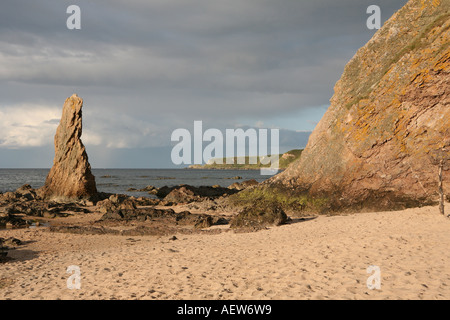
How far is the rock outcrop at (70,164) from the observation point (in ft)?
119

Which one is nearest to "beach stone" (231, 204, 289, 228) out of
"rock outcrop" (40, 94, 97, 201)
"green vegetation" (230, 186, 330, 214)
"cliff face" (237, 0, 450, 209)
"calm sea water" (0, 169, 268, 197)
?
"green vegetation" (230, 186, 330, 214)

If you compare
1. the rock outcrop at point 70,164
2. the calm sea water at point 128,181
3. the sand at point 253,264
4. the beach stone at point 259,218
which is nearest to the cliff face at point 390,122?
the sand at point 253,264

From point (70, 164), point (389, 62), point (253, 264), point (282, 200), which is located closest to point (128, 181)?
point (70, 164)

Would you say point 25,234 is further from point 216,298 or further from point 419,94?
point 419,94

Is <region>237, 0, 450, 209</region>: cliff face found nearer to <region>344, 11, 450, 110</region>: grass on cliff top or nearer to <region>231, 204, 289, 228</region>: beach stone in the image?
<region>344, 11, 450, 110</region>: grass on cliff top

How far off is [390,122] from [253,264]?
47.5ft

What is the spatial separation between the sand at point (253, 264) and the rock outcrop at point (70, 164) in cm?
1974

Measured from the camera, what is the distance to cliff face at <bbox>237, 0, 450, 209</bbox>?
19.6m

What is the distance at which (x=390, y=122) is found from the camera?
Answer: 20.8 meters

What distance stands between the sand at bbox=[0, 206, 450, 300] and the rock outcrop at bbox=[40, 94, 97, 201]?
1974 centimetres

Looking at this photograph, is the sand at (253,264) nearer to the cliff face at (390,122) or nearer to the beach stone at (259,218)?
the beach stone at (259,218)

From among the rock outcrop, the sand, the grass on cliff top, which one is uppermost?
the grass on cliff top

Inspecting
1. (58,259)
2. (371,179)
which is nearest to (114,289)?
(58,259)

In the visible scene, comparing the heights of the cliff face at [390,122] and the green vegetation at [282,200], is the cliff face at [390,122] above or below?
above
